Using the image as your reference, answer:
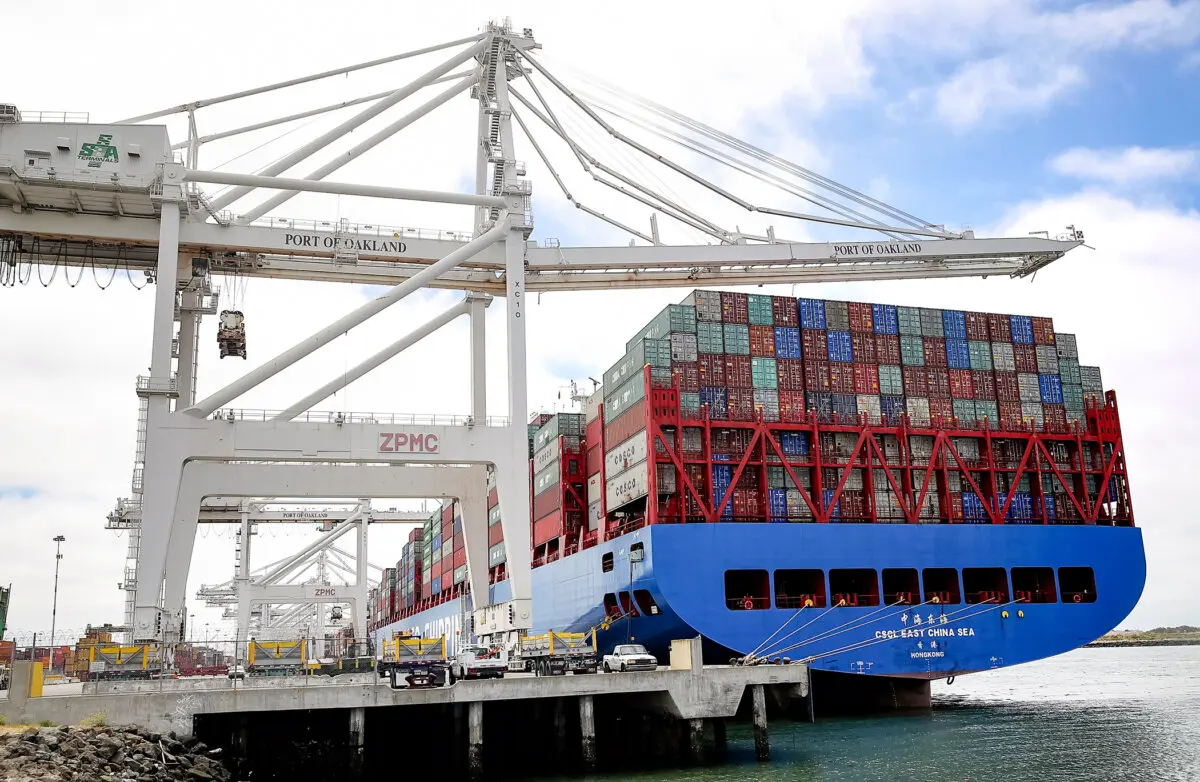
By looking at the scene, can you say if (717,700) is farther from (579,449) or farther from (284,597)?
(284,597)

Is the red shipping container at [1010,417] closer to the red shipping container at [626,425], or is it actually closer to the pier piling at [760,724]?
the red shipping container at [626,425]

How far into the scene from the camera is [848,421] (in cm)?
3306

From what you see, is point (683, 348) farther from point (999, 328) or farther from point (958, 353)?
point (999, 328)

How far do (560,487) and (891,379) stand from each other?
1294 cm

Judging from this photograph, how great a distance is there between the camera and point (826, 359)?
34.0 metres

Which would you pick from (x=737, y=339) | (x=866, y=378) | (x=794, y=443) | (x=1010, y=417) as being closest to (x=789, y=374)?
(x=737, y=339)

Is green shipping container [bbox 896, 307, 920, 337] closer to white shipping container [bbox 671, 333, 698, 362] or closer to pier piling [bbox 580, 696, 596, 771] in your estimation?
white shipping container [bbox 671, 333, 698, 362]

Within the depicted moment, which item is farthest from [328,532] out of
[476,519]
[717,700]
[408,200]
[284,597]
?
[717,700]

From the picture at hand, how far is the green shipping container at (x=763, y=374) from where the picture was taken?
1296 inches

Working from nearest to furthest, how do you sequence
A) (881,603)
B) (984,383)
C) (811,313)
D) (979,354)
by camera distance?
(881,603) < (811,313) < (984,383) < (979,354)

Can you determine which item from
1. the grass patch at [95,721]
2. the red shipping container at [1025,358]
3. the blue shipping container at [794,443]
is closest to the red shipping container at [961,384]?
the red shipping container at [1025,358]

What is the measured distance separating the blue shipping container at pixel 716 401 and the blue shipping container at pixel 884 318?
6374 mm

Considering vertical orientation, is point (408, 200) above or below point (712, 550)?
above

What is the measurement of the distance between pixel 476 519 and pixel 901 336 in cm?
1563
